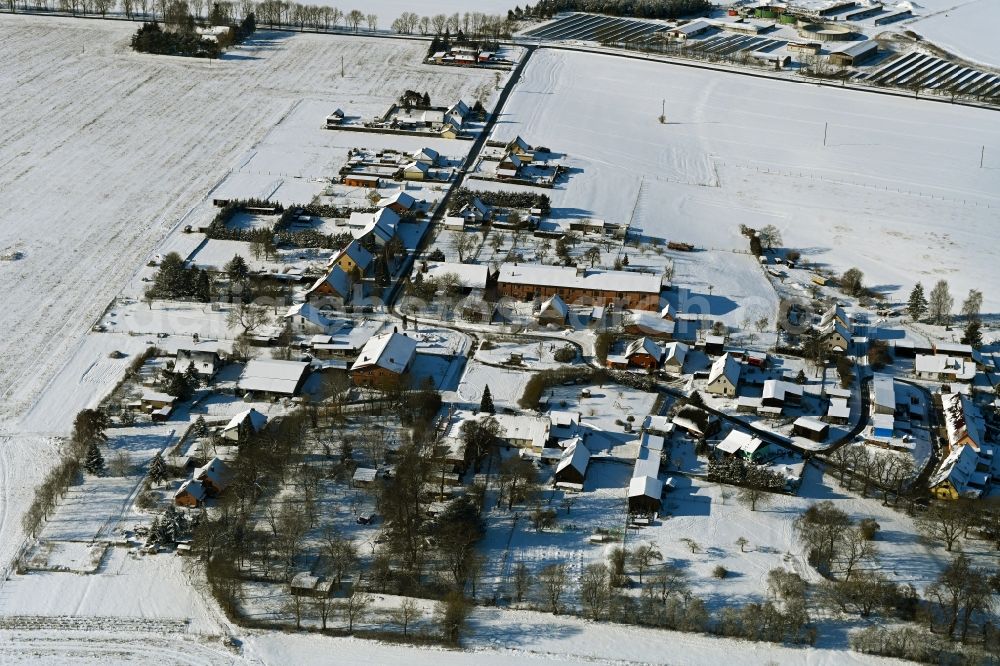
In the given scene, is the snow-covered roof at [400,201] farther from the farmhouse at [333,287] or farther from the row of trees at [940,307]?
the row of trees at [940,307]

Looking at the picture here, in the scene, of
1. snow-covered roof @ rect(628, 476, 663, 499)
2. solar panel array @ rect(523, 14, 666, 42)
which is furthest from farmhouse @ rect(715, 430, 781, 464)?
solar panel array @ rect(523, 14, 666, 42)

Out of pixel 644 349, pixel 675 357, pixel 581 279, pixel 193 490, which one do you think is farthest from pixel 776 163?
pixel 193 490

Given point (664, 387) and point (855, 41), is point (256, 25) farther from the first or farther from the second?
point (664, 387)

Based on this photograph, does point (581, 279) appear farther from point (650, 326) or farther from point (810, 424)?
point (810, 424)

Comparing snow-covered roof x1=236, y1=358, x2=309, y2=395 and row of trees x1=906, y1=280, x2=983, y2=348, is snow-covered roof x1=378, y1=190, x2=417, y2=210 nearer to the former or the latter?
snow-covered roof x1=236, y1=358, x2=309, y2=395

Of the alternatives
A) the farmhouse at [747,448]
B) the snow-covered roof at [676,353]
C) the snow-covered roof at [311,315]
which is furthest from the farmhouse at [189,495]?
the snow-covered roof at [676,353]
